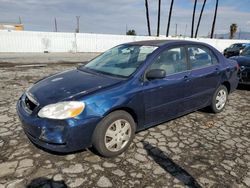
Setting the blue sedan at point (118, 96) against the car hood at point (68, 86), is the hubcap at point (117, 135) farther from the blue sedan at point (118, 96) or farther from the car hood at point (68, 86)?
the car hood at point (68, 86)

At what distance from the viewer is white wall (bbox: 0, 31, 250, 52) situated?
1884 centimetres

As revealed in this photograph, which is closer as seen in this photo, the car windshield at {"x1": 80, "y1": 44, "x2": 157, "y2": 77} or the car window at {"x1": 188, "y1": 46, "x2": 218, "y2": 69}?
the car windshield at {"x1": 80, "y1": 44, "x2": 157, "y2": 77}

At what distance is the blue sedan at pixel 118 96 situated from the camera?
9.14 ft

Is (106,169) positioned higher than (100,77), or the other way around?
(100,77)

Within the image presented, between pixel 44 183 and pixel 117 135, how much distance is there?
42.8 inches

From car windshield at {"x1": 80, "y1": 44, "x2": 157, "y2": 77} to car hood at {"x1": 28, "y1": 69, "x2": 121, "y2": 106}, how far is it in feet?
0.82

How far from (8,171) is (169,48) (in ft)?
9.83

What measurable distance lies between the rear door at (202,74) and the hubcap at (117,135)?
1.60 metres

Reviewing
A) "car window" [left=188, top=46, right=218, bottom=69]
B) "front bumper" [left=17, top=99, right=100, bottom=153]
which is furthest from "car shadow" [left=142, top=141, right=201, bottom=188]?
"car window" [left=188, top=46, right=218, bottom=69]

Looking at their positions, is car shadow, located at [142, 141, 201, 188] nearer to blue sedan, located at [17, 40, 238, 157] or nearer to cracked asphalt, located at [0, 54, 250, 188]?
cracked asphalt, located at [0, 54, 250, 188]

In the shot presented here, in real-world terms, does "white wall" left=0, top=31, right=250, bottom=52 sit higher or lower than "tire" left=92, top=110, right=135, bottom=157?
higher

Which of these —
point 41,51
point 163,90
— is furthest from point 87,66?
point 41,51

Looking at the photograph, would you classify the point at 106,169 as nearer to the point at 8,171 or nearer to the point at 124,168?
the point at 124,168

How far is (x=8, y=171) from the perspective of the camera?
2.78 metres
